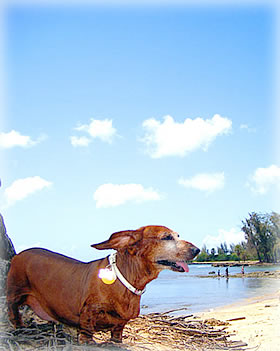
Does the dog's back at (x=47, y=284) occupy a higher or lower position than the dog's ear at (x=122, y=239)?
lower

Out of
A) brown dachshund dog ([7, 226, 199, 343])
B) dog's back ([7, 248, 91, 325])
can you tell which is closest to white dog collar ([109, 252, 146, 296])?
brown dachshund dog ([7, 226, 199, 343])

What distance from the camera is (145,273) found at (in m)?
3.41

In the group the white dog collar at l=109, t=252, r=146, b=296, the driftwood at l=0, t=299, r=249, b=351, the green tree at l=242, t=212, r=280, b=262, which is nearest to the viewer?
the white dog collar at l=109, t=252, r=146, b=296

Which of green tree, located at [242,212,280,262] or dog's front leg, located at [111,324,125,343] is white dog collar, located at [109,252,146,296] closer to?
dog's front leg, located at [111,324,125,343]

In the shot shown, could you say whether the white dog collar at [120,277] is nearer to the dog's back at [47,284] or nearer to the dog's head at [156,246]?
the dog's head at [156,246]

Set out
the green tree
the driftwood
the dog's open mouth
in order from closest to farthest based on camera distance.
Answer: the dog's open mouth → the driftwood → the green tree

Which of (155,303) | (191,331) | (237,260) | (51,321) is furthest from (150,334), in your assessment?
(237,260)

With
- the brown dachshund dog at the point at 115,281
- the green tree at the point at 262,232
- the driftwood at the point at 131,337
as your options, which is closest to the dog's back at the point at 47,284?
the brown dachshund dog at the point at 115,281

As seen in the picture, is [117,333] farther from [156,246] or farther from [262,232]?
[262,232]

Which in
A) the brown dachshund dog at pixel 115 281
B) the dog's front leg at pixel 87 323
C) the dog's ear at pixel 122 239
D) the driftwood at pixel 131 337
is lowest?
the driftwood at pixel 131 337

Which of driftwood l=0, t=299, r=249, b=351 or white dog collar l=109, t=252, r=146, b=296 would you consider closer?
white dog collar l=109, t=252, r=146, b=296

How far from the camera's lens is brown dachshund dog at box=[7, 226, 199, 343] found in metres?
3.38

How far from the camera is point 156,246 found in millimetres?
3387

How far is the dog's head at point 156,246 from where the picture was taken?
331 cm
